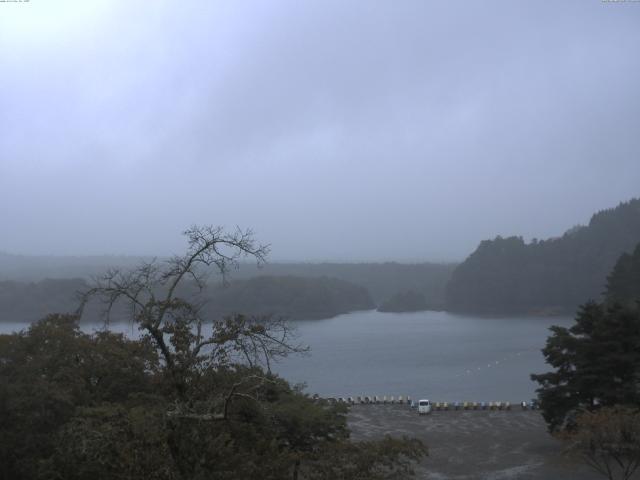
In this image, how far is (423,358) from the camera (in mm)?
35188

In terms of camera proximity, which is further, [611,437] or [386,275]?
[386,275]

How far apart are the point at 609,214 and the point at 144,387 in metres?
66.3

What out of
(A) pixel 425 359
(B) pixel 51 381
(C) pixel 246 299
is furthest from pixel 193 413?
(C) pixel 246 299

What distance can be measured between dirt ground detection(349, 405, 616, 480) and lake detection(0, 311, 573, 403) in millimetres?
5501

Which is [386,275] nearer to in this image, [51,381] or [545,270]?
[545,270]

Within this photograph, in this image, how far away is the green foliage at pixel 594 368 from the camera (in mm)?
12984

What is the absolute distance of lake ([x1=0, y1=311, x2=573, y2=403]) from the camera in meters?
26.5

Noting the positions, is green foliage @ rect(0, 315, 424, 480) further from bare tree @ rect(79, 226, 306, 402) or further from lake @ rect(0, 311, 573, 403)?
lake @ rect(0, 311, 573, 403)

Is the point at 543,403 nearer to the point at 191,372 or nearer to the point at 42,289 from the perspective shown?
the point at 191,372

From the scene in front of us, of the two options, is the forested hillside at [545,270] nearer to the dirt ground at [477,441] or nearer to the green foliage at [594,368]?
the dirt ground at [477,441]

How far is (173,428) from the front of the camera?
4.09 meters

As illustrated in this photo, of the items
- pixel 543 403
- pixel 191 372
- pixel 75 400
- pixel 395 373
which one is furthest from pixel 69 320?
pixel 395 373

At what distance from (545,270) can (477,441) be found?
50142 millimetres

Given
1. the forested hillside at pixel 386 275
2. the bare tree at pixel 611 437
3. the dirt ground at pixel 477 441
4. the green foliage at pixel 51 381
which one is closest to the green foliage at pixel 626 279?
the dirt ground at pixel 477 441
